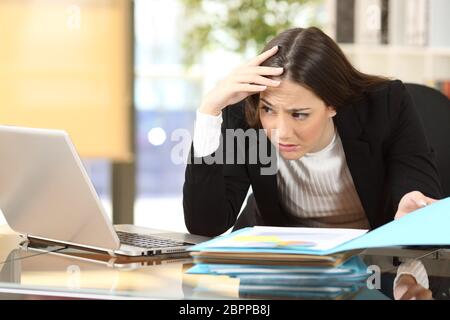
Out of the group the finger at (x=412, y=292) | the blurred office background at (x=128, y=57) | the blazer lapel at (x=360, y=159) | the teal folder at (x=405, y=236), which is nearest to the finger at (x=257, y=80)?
the blazer lapel at (x=360, y=159)

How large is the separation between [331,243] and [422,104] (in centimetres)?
104

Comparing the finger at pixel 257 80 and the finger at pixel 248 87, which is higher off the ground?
the finger at pixel 257 80

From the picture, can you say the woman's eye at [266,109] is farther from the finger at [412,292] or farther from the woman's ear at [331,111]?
the finger at [412,292]

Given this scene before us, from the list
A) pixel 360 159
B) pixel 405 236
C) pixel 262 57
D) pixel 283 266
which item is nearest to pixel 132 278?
pixel 283 266

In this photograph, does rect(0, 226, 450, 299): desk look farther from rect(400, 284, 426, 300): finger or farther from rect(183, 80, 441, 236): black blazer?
rect(183, 80, 441, 236): black blazer

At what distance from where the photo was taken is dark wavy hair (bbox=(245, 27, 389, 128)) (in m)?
1.77

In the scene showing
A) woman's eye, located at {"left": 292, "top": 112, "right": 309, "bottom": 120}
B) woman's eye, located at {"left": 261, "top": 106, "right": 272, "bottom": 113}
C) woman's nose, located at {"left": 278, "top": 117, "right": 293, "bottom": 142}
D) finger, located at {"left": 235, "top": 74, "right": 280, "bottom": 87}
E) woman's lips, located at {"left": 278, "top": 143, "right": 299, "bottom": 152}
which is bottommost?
woman's lips, located at {"left": 278, "top": 143, "right": 299, "bottom": 152}

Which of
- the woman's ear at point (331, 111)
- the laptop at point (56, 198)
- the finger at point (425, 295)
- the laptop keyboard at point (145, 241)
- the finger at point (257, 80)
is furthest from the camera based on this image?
the woman's ear at point (331, 111)

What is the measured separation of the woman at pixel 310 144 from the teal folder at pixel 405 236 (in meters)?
0.55

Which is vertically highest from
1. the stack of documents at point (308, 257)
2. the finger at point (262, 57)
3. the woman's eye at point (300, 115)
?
the finger at point (262, 57)

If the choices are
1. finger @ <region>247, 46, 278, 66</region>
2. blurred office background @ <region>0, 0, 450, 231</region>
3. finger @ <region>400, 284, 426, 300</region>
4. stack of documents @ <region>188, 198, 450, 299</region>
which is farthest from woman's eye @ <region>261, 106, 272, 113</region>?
blurred office background @ <region>0, 0, 450, 231</region>

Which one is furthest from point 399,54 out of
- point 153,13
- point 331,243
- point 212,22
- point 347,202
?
point 331,243

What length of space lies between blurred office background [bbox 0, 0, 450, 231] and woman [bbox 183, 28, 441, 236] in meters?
1.85

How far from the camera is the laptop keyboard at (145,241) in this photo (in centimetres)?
147
